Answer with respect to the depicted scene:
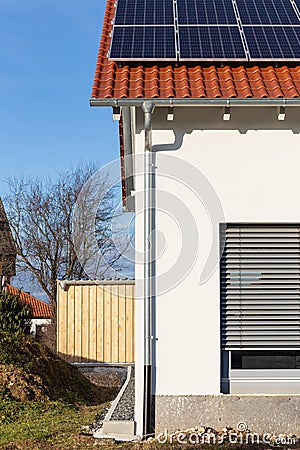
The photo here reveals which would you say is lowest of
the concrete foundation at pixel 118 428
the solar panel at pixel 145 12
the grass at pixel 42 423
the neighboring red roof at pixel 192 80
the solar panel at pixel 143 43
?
the grass at pixel 42 423

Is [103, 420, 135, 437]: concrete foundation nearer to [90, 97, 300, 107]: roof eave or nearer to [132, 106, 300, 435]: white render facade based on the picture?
[132, 106, 300, 435]: white render facade

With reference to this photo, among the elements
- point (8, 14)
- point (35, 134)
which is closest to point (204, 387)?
point (8, 14)

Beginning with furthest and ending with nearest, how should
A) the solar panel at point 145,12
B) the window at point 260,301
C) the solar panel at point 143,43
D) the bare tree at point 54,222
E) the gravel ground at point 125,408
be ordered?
the bare tree at point 54,222 < the solar panel at point 145,12 < the solar panel at point 143,43 < the gravel ground at point 125,408 < the window at point 260,301

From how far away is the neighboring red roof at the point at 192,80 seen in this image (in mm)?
7156

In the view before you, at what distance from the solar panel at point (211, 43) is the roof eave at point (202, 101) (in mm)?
965

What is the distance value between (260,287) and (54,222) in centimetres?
1934

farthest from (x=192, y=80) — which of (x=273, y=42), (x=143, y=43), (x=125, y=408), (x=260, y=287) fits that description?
(x=125, y=408)

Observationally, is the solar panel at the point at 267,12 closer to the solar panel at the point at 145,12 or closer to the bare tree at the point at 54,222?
the solar panel at the point at 145,12

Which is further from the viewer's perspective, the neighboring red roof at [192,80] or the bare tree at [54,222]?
the bare tree at [54,222]

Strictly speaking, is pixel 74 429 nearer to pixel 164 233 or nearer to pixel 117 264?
pixel 164 233

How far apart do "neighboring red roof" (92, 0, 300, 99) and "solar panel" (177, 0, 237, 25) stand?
0.97 metres

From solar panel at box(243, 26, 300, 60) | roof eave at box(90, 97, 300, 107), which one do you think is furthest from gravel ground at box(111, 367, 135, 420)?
solar panel at box(243, 26, 300, 60)

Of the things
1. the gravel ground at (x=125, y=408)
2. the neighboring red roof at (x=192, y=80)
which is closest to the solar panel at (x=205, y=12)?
the neighboring red roof at (x=192, y=80)

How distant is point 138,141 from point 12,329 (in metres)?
7.09
